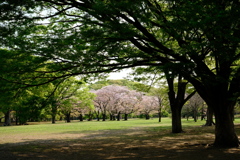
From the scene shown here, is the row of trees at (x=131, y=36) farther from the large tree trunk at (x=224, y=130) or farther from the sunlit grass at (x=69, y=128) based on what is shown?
the sunlit grass at (x=69, y=128)

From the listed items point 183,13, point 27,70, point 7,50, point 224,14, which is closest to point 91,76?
point 27,70

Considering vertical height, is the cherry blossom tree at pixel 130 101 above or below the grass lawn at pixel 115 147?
above

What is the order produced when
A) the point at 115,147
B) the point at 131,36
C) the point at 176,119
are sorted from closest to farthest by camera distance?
the point at 131,36 → the point at 115,147 → the point at 176,119

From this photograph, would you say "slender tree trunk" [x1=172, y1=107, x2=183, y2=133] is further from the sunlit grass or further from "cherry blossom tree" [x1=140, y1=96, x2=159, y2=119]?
"cherry blossom tree" [x1=140, y1=96, x2=159, y2=119]

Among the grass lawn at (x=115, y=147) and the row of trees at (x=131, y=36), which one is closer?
the row of trees at (x=131, y=36)

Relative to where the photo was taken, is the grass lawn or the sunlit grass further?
the sunlit grass

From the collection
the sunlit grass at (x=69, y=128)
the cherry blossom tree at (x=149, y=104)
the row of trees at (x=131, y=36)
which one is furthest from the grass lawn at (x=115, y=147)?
the cherry blossom tree at (x=149, y=104)

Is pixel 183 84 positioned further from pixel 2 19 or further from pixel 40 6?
pixel 2 19

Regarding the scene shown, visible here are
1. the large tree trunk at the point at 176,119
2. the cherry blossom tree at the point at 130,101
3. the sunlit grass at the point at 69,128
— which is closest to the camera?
the large tree trunk at the point at 176,119

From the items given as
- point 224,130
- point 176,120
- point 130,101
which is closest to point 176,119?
point 176,120

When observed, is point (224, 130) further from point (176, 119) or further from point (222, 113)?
point (176, 119)

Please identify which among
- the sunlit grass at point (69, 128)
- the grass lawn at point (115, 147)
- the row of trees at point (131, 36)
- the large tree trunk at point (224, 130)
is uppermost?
the row of trees at point (131, 36)

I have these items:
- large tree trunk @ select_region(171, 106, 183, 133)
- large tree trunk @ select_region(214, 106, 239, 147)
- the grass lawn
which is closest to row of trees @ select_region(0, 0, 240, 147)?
large tree trunk @ select_region(214, 106, 239, 147)

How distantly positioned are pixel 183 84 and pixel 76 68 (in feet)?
29.9
